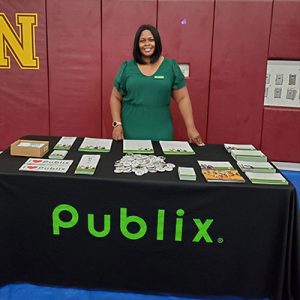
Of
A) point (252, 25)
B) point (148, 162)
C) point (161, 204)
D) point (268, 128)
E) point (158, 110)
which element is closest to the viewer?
point (161, 204)

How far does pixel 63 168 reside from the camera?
1.48 m

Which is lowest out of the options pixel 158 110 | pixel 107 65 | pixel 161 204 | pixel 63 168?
pixel 161 204

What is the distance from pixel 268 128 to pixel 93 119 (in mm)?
1672

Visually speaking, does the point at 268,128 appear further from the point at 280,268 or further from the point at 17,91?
the point at 17,91

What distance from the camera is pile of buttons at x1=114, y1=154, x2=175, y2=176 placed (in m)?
1.47

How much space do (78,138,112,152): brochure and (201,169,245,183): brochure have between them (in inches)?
22.0

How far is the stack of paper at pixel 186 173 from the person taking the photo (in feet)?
4.61

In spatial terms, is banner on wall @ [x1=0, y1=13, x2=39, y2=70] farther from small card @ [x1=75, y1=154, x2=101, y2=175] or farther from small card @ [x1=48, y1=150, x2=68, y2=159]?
small card @ [x1=75, y1=154, x2=101, y2=175]

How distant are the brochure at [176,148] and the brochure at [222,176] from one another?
29 centimetres

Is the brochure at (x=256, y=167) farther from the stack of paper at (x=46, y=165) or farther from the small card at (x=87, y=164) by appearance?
the stack of paper at (x=46, y=165)

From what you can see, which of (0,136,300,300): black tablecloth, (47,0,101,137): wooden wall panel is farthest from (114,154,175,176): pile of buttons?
(47,0,101,137): wooden wall panel

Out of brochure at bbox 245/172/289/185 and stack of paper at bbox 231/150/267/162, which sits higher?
stack of paper at bbox 231/150/267/162

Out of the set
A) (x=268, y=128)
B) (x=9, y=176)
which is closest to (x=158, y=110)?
(x=9, y=176)

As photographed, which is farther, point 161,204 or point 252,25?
point 252,25
